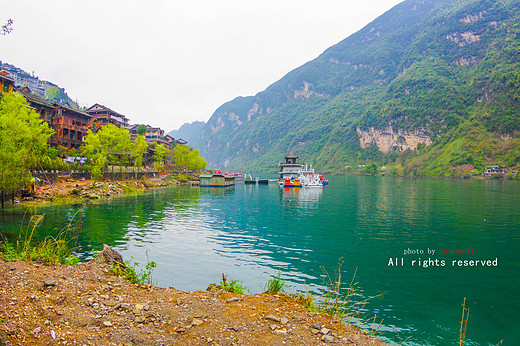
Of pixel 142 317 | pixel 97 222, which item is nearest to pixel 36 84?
pixel 97 222

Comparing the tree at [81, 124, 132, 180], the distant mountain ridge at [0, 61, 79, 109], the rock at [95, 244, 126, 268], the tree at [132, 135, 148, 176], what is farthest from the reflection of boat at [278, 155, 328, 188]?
the distant mountain ridge at [0, 61, 79, 109]

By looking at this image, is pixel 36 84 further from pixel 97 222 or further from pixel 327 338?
pixel 327 338

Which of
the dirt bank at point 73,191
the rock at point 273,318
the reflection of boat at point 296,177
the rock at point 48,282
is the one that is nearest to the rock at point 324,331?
the rock at point 273,318

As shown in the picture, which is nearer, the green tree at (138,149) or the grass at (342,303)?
the grass at (342,303)

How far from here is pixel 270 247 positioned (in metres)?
21.8

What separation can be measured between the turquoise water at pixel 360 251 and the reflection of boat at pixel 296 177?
166 feet

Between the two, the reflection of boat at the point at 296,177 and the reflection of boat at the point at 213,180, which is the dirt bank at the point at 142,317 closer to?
the reflection of boat at the point at 213,180

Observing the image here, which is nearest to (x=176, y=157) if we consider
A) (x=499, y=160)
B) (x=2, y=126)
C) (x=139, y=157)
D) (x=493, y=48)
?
(x=139, y=157)

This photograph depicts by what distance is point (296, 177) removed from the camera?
101 m

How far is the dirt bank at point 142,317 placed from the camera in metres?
6.38

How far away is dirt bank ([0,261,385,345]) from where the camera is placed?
6379mm

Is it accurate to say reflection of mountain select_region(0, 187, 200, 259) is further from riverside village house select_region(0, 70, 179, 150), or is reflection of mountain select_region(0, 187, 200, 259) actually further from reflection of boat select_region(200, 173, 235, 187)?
reflection of boat select_region(200, 173, 235, 187)

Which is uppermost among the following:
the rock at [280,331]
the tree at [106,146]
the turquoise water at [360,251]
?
the tree at [106,146]

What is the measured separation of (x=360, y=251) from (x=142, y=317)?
17038 millimetres
